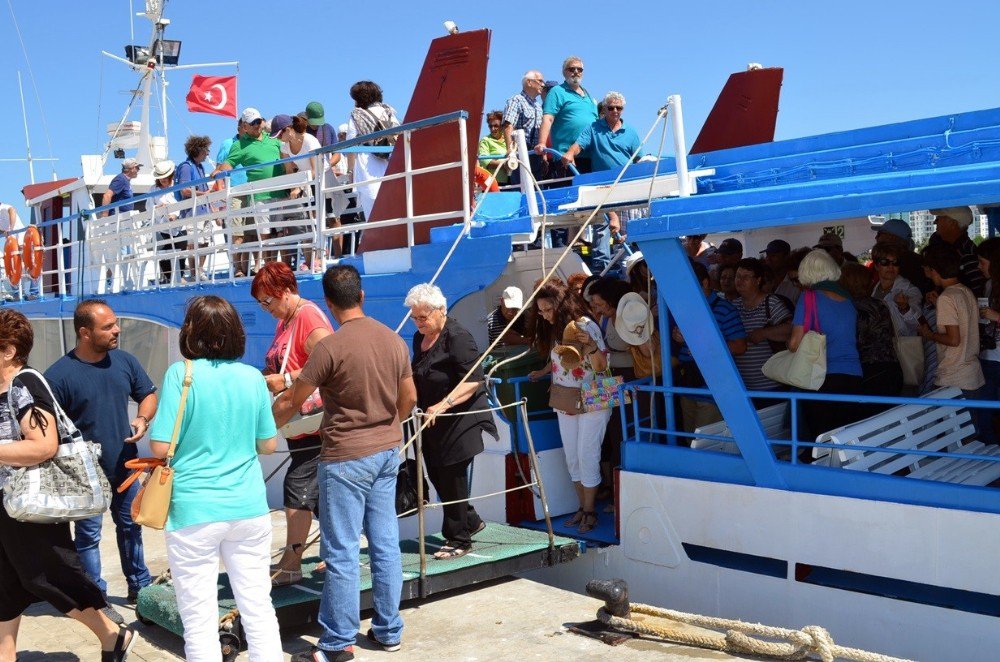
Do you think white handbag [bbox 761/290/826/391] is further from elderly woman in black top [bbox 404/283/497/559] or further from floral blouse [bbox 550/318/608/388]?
elderly woman in black top [bbox 404/283/497/559]

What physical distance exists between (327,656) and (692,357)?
3197 millimetres

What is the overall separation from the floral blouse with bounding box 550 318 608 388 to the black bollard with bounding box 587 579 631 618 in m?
1.75

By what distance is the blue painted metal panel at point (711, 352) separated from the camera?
5.80m

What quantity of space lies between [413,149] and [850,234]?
507 centimetres

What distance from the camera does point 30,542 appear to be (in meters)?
4.86

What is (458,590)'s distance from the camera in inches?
252

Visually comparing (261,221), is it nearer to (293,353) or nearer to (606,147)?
(606,147)

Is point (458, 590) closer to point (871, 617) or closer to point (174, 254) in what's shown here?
point (871, 617)

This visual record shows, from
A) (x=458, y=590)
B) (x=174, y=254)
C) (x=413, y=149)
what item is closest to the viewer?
(x=458, y=590)

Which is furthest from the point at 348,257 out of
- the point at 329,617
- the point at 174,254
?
the point at 329,617

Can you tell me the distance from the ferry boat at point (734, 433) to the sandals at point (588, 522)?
100mm

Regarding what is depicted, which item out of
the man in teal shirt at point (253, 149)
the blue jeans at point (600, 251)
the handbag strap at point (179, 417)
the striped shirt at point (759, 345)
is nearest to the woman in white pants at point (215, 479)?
the handbag strap at point (179, 417)

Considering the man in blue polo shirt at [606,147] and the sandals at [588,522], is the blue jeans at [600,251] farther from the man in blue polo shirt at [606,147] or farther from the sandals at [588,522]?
the sandals at [588,522]

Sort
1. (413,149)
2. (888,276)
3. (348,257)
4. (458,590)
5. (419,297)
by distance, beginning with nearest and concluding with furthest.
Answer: (419,297) → (458,590) → (888,276) → (413,149) → (348,257)
